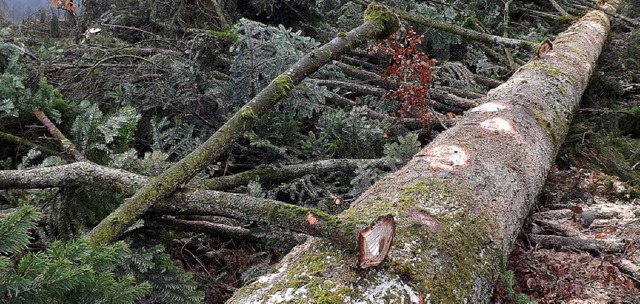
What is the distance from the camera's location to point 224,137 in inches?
95.0

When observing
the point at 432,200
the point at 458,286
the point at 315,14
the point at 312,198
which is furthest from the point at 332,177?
the point at 315,14

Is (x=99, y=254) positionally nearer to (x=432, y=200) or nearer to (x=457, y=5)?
(x=432, y=200)

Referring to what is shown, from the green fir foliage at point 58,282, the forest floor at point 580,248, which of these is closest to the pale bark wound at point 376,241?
the green fir foliage at point 58,282

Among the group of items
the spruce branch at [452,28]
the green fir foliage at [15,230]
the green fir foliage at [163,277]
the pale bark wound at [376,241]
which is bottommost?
the spruce branch at [452,28]

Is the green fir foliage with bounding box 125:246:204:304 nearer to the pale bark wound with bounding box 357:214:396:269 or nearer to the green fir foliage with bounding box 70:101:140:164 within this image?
the pale bark wound with bounding box 357:214:396:269

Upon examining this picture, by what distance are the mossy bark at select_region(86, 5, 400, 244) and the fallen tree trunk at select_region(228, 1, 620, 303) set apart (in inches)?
27.3

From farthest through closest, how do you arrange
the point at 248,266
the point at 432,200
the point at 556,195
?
1. the point at 556,195
2. the point at 248,266
3. the point at 432,200

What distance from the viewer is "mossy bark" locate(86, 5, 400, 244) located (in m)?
2.02

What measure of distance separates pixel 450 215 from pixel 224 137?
1.16 meters

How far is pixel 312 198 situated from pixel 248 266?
634 mm

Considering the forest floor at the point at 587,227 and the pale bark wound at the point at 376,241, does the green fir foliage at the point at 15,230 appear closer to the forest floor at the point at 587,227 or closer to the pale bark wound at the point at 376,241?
the pale bark wound at the point at 376,241

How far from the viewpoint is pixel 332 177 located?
11.4 ft

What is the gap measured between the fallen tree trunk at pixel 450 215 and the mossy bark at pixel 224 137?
0.69 meters

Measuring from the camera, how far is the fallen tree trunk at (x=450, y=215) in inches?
62.8
